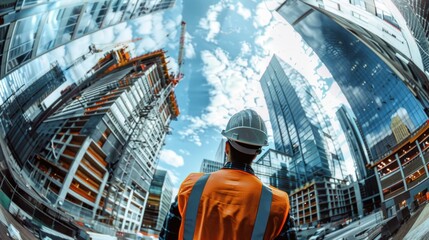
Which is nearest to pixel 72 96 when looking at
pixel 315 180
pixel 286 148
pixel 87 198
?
pixel 87 198

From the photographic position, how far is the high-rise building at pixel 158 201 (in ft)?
7.42

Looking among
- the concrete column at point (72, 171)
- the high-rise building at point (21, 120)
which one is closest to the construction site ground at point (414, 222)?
the concrete column at point (72, 171)

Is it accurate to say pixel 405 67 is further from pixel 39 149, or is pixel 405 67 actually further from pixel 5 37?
pixel 5 37

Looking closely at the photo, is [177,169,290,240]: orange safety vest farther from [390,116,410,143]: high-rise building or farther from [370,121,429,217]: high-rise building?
[390,116,410,143]: high-rise building

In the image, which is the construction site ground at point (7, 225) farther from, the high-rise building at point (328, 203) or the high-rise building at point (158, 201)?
the high-rise building at point (328, 203)

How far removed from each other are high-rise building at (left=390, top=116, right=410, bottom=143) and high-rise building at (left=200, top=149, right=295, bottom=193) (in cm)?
83

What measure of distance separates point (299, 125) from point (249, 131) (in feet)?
4.98

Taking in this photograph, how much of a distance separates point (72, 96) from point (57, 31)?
0.65m

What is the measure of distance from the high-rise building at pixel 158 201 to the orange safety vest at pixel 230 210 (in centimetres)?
169

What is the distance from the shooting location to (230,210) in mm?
649

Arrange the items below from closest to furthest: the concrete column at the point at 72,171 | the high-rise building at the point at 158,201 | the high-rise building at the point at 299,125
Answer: the concrete column at the point at 72,171 < the high-rise building at the point at 299,125 < the high-rise building at the point at 158,201

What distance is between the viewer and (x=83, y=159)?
157cm

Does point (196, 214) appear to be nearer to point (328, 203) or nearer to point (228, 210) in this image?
point (228, 210)

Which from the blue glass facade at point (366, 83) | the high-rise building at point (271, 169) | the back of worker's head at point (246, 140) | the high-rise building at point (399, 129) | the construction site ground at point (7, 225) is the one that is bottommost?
the construction site ground at point (7, 225)
